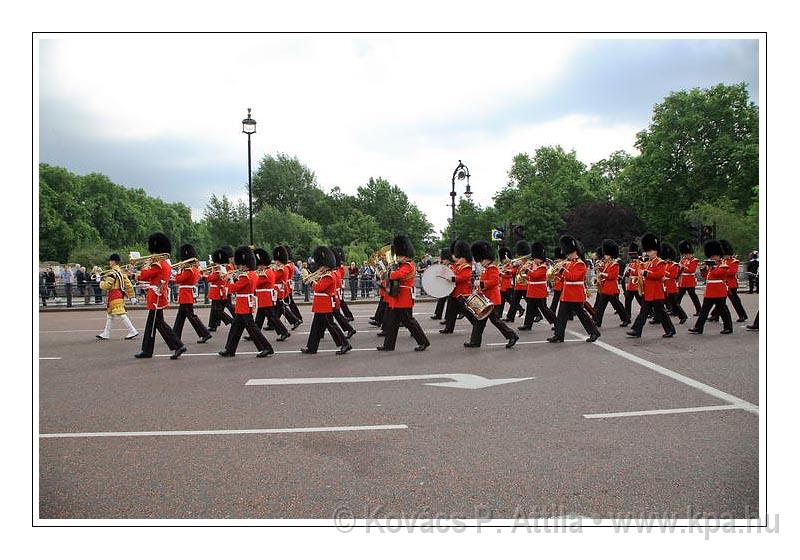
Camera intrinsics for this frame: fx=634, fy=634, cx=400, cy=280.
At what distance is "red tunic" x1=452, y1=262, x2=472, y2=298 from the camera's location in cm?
1102

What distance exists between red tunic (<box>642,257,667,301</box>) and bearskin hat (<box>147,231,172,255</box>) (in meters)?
7.82

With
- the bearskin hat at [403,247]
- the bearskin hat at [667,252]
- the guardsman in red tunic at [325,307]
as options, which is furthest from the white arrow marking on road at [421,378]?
the bearskin hat at [667,252]

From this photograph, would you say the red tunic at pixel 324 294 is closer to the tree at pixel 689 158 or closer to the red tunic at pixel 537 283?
the red tunic at pixel 537 283

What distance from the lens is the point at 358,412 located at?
18.5 feet

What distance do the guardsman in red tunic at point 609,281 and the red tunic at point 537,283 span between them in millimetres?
1483

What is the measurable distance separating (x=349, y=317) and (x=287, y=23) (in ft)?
36.0

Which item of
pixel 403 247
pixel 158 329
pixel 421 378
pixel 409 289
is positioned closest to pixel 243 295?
pixel 158 329

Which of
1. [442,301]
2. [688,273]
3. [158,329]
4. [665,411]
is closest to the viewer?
[665,411]

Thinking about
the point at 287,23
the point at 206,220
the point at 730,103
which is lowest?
the point at 287,23

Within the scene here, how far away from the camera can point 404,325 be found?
31.8 feet

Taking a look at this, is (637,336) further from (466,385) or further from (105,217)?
(105,217)

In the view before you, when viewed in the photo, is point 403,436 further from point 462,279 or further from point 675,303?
point 675,303

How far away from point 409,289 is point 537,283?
10.7ft
